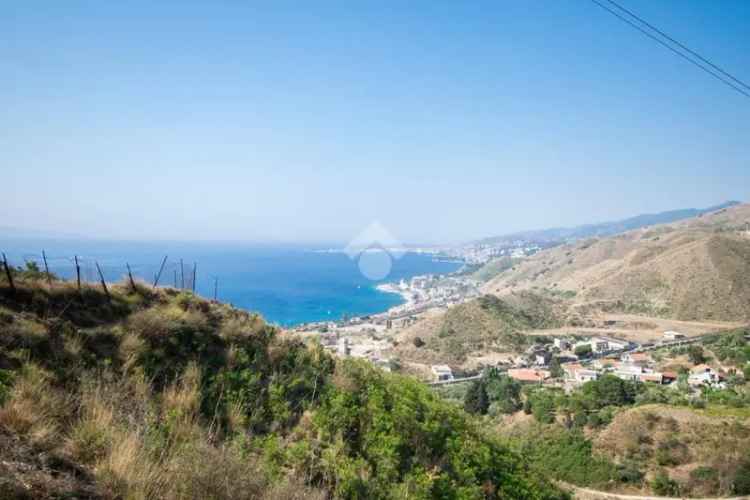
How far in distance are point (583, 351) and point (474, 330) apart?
1490 cm

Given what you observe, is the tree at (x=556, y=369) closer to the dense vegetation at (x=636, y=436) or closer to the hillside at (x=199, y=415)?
the dense vegetation at (x=636, y=436)

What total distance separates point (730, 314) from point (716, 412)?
45.4m

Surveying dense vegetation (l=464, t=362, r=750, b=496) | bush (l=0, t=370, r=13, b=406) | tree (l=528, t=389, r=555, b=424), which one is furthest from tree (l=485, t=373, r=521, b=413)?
bush (l=0, t=370, r=13, b=406)

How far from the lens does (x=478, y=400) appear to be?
3200 cm

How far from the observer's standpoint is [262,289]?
390 feet

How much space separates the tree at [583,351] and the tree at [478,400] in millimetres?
25821

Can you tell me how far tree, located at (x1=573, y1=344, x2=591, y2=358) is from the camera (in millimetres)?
53316

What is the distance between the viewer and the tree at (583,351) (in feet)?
175

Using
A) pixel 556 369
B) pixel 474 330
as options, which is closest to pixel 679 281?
pixel 474 330

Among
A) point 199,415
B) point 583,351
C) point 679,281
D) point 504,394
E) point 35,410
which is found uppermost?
point 35,410

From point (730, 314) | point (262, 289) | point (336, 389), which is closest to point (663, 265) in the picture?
point (730, 314)

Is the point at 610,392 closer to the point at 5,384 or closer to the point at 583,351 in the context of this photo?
the point at 583,351

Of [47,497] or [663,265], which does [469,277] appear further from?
[47,497]

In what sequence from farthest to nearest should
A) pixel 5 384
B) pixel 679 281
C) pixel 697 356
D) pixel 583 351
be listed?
1. pixel 679 281
2. pixel 583 351
3. pixel 697 356
4. pixel 5 384
